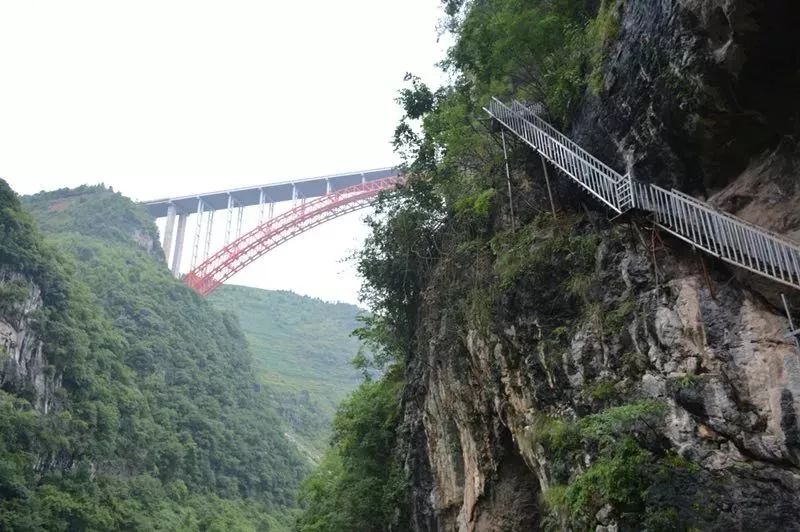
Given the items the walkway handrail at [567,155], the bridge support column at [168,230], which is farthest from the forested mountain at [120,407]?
the walkway handrail at [567,155]

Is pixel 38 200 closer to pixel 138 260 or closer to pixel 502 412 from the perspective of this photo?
pixel 138 260

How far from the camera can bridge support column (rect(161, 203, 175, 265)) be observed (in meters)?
69.9

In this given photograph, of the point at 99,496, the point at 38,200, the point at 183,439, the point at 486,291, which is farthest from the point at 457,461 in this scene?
the point at 38,200

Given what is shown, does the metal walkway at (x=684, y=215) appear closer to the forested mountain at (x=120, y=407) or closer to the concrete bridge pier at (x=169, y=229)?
the forested mountain at (x=120, y=407)

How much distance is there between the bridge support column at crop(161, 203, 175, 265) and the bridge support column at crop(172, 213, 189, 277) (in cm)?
77

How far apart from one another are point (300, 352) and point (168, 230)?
2484 cm

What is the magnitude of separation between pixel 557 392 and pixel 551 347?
609 millimetres

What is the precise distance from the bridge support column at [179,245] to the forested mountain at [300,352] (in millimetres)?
11218

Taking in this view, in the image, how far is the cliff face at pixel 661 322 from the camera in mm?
5730

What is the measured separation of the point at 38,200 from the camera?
71.9m

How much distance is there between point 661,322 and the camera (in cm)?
682

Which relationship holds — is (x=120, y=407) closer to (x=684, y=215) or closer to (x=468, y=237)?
(x=468, y=237)

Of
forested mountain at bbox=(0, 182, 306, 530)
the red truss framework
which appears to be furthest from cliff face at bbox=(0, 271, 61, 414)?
the red truss framework

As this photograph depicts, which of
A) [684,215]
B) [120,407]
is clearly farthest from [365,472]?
[120,407]
